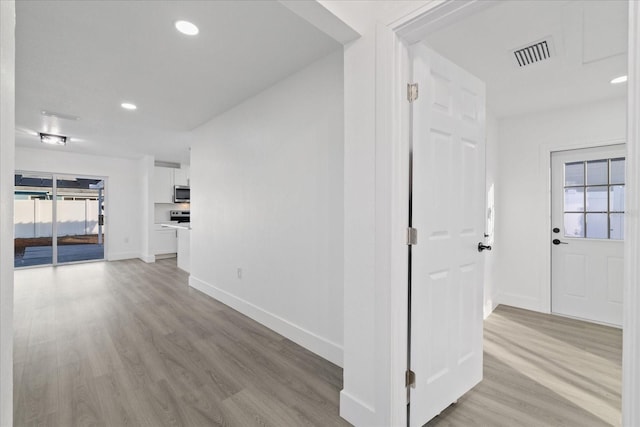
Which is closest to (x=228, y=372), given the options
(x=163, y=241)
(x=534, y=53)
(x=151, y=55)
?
(x=151, y=55)

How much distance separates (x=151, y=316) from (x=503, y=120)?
17.0 feet

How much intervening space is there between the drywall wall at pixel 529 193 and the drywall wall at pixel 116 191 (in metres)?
7.75

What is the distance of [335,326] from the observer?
7.61 ft

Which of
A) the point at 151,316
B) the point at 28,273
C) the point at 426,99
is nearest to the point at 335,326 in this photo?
the point at 426,99

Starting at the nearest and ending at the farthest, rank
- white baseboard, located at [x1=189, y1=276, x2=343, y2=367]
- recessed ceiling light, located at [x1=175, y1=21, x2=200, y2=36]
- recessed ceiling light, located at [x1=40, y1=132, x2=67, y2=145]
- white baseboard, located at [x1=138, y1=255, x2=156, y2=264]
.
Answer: recessed ceiling light, located at [x1=175, y1=21, x2=200, y2=36], white baseboard, located at [x1=189, y1=276, x2=343, y2=367], recessed ceiling light, located at [x1=40, y1=132, x2=67, y2=145], white baseboard, located at [x1=138, y1=255, x2=156, y2=264]

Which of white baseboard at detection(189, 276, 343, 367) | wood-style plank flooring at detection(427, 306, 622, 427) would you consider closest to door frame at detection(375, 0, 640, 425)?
wood-style plank flooring at detection(427, 306, 622, 427)

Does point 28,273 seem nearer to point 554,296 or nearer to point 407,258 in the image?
point 407,258

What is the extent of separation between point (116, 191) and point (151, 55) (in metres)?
5.82

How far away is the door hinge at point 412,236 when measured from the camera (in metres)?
1.54

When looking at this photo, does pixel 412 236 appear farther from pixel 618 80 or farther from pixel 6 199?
pixel 618 80

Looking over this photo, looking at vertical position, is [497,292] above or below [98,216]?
below

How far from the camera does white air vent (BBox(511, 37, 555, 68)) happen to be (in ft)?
7.12

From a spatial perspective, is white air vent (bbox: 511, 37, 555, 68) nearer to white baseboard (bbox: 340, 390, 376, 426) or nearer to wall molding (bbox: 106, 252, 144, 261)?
white baseboard (bbox: 340, 390, 376, 426)

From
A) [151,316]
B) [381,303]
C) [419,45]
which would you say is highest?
[419,45]
